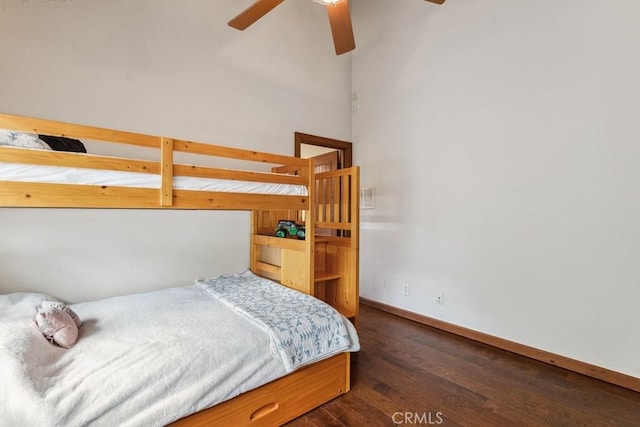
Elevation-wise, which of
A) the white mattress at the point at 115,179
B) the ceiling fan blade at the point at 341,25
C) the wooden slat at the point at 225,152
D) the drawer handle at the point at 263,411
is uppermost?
the ceiling fan blade at the point at 341,25

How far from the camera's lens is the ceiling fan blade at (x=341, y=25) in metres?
1.98

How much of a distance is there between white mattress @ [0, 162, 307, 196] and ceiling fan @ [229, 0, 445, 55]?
47.2 inches

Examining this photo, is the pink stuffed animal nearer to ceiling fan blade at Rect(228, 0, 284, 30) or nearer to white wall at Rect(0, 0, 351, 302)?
white wall at Rect(0, 0, 351, 302)

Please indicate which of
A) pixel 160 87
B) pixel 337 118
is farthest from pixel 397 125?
pixel 160 87

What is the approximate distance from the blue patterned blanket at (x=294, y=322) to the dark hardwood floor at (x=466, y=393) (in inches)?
14.1

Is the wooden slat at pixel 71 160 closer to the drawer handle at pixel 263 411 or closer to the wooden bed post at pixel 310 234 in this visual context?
the wooden bed post at pixel 310 234

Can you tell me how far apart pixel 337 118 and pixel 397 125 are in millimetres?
812

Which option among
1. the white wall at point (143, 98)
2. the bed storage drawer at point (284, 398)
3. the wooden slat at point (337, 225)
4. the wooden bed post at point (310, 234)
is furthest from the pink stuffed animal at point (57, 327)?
the wooden slat at point (337, 225)

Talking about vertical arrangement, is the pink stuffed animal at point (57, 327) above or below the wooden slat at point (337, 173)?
below

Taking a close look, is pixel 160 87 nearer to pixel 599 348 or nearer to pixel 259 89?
pixel 259 89

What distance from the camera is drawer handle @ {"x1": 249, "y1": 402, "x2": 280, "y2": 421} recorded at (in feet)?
4.89

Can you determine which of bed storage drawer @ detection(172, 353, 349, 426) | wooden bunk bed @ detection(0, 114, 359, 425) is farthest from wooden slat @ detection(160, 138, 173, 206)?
bed storage drawer @ detection(172, 353, 349, 426)

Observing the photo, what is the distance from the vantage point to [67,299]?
2170 mm

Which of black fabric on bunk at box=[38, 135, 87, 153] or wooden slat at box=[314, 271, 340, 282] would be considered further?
wooden slat at box=[314, 271, 340, 282]
